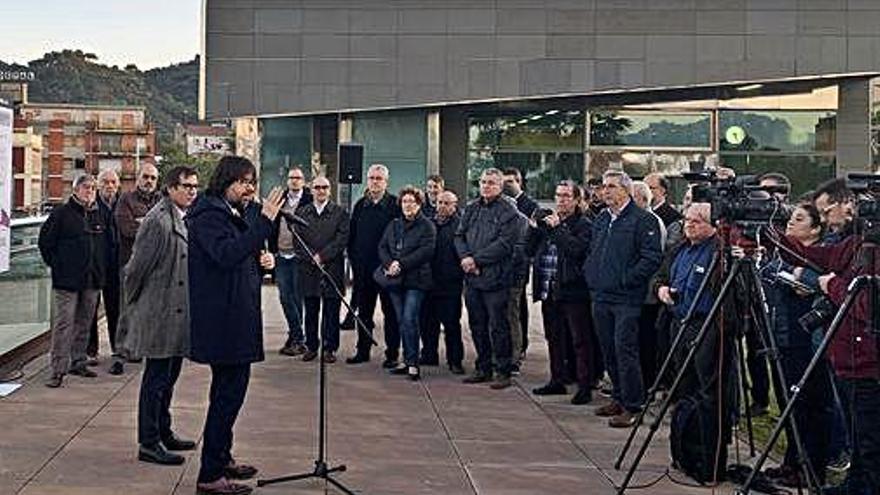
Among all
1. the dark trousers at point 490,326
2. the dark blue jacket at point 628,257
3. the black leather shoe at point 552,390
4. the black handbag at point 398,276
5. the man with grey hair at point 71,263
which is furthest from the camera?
the black handbag at point 398,276

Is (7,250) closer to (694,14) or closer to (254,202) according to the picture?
(254,202)

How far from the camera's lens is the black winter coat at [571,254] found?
1018cm

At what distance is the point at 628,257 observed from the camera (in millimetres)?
9234

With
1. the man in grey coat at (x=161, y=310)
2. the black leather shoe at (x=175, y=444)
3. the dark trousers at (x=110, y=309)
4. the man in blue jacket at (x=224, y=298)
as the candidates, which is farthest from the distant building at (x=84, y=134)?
the man in blue jacket at (x=224, y=298)

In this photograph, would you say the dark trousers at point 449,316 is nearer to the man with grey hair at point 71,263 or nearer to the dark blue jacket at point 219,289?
the man with grey hair at point 71,263

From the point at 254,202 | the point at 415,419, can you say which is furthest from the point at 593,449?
the point at 254,202

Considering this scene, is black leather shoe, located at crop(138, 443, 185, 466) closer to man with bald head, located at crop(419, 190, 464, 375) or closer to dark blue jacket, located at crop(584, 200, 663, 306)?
dark blue jacket, located at crop(584, 200, 663, 306)

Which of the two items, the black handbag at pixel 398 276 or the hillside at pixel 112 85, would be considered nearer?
the black handbag at pixel 398 276

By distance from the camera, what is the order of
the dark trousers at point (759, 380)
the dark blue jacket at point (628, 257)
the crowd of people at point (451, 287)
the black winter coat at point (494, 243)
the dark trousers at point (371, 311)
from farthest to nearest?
the dark trousers at point (371, 311) → the black winter coat at point (494, 243) → the dark trousers at point (759, 380) → the dark blue jacket at point (628, 257) → the crowd of people at point (451, 287)

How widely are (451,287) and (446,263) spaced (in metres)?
0.24

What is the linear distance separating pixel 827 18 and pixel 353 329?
1528 cm

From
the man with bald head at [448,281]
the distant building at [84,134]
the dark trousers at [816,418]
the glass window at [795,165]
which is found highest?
the distant building at [84,134]

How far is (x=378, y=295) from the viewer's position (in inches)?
503

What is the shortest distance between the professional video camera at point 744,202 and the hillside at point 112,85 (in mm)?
80246
